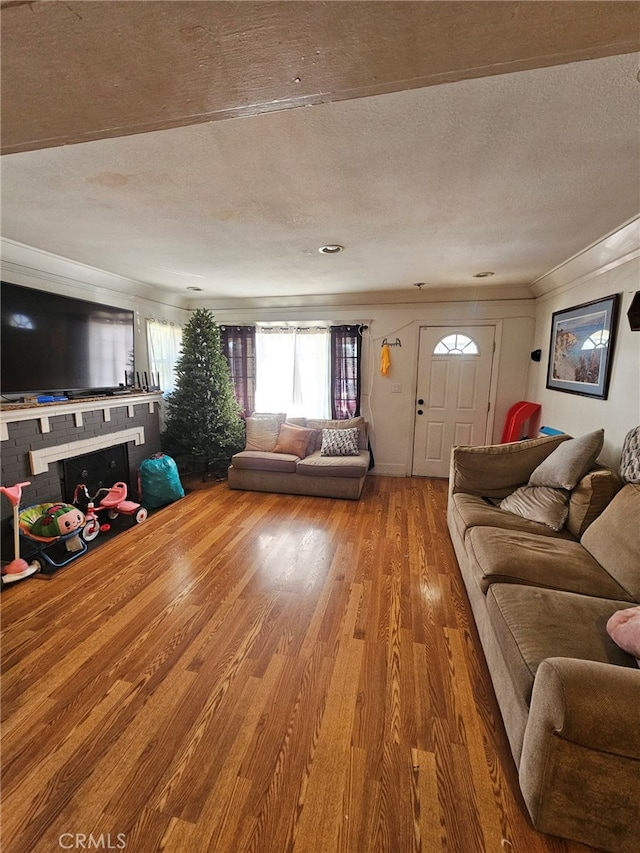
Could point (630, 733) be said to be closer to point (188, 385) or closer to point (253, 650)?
point (253, 650)

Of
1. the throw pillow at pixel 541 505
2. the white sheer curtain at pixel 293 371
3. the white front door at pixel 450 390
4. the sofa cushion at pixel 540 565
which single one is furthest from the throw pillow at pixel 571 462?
the white sheer curtain at pixel 293 371

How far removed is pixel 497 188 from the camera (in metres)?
1.73

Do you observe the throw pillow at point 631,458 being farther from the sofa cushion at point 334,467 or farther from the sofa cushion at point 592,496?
the sofa cushion at point 334,467

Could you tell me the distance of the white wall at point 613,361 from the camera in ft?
7.44

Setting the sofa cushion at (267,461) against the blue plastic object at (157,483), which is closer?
the blue plastic object at (157,483)

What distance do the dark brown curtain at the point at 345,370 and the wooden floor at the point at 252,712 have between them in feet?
7.92

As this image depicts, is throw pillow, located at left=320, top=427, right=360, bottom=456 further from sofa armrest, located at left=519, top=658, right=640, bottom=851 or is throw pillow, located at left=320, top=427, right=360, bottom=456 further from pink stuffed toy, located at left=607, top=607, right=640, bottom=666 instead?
sofa armrest, located at left=519, top=658, right=640, bottom=851

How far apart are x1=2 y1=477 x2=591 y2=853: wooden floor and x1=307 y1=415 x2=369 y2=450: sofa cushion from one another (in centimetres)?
198

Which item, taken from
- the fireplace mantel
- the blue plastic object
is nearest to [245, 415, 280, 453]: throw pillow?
the blue plastic object

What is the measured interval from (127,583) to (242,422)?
2609 mm

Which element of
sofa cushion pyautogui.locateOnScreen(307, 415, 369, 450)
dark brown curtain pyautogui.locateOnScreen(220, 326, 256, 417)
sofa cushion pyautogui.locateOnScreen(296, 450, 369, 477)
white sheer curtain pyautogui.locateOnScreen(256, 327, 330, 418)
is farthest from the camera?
dark brown curtain pyautogui.locateOnScreen(220, 326, 256, 417)

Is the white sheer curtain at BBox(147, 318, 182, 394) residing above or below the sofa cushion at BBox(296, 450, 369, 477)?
above

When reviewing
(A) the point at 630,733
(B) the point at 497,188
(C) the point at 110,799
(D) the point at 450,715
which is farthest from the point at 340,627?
(B) the point at 497,188

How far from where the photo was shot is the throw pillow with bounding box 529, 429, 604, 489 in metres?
2.18
